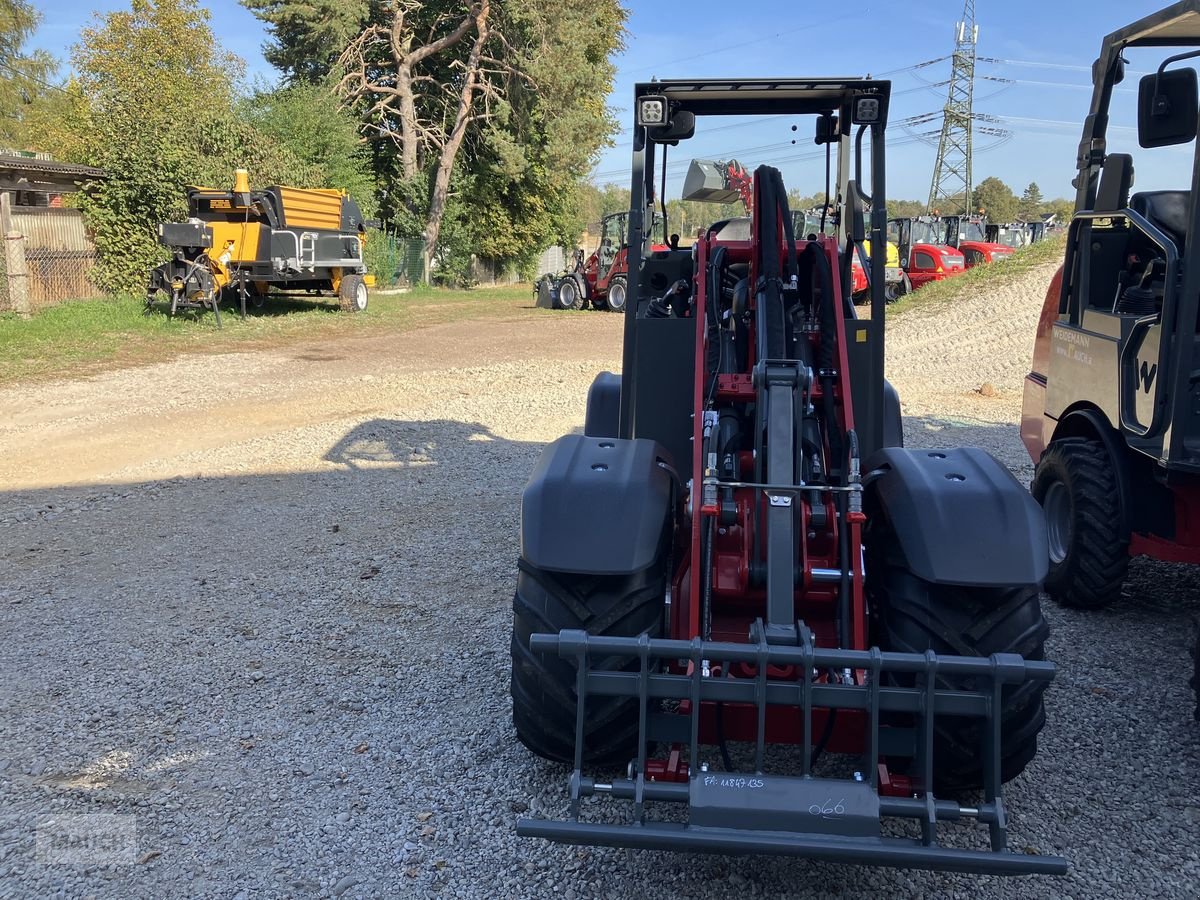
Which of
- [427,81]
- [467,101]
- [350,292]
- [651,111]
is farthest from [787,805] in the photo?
[427,81]

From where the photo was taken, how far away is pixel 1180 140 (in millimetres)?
4246

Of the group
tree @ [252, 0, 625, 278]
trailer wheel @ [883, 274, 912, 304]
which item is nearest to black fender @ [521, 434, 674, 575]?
trailer wheel @ [883, 274, 912, 304]

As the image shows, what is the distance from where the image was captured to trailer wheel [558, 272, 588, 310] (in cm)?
2366

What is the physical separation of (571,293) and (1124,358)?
1976 centimetres

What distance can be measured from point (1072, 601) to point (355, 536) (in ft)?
13.3

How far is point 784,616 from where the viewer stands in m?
2.90

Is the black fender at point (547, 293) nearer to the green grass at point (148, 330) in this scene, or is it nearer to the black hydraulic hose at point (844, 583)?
the green grass at point (148, 330)

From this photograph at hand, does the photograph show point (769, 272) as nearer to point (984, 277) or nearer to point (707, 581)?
point (707, 581)

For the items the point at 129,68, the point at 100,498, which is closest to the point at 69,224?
the point at 129,68

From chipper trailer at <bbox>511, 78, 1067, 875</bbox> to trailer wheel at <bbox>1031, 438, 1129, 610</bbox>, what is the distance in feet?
4.87

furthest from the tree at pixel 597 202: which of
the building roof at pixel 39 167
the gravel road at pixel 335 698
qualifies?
the gravel road at pixel 335 698

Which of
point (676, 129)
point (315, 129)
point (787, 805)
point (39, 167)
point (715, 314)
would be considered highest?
point (315, 129)

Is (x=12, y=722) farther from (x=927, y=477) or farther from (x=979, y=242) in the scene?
(x=979, y=242)

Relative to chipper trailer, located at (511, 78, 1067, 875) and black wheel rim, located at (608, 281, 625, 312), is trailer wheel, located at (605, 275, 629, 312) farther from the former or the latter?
chipper trailer, located at (511, 78, 1067, 875)
